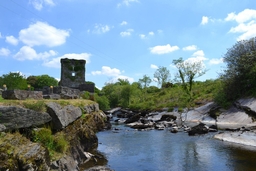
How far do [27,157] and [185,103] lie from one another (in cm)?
3535

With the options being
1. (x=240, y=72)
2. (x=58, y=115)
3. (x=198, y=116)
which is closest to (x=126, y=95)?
(x=198, y=116)

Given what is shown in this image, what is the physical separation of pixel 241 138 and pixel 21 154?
16.9 m

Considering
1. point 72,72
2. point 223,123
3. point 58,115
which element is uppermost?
point 72,72

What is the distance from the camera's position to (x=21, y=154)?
735 cm

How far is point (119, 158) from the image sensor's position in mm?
14297

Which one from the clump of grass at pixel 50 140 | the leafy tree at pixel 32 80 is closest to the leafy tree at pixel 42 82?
the leafy tree at pixel 32 80

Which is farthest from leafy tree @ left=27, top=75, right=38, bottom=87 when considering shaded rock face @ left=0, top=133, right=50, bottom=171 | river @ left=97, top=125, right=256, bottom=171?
shaded rock face @ left=0, top=133, right=50, bottom=171

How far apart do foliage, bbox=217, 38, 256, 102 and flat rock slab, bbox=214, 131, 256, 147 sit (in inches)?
552

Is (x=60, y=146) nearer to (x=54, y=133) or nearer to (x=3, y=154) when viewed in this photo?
(x=54, y=133)

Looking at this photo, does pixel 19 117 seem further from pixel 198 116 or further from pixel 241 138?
pixel 198 116

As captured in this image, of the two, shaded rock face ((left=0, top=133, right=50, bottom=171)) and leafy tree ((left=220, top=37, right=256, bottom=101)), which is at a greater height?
leafy tree ((left=220, top=37, right=256, bottom=101))

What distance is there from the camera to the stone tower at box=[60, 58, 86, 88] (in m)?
39.0

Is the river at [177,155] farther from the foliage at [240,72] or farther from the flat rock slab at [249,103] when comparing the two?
the foliage at [240,72]

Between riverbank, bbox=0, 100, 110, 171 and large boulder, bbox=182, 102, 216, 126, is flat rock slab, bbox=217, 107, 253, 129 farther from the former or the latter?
riverbank, bbox=0, 100, 110, 171
